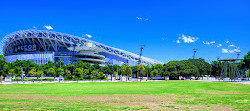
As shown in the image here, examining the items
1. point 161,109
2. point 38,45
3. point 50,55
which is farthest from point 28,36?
point 161,109

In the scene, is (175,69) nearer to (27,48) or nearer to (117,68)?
(117,68)

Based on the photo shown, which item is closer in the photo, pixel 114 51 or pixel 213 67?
pixel 213 67

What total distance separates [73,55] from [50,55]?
12825 millimetres

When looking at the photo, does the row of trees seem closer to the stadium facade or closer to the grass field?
the stadium facade

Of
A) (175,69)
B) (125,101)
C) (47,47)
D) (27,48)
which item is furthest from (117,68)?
(27,48)

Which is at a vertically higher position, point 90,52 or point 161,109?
point 90,52

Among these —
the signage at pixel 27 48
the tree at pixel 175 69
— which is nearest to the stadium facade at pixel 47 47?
the signage at pixel 27 48

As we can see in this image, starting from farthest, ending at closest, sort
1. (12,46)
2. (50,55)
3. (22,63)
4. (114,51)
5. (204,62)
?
(114,51)
(12,46)
(50,55)
(204,62)
(22,63)

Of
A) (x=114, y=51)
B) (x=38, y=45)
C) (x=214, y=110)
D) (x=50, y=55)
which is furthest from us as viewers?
(x=114, y=51)

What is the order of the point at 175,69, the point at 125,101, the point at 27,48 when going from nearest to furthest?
the point at 125,101 → the point at 175,69 → the point at 27,48

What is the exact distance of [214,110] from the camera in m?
11.7

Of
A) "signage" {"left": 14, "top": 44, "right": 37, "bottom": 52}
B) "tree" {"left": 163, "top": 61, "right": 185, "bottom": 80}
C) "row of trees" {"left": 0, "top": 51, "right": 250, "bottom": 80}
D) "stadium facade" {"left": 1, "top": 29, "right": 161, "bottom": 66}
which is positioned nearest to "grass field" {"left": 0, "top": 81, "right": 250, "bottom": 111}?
"row of trees" {"left": 0, "top": 51, "right": 250, "bottom": 80}

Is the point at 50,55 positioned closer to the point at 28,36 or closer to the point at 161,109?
the point at 28,36

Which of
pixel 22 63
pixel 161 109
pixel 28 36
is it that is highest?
pixel 28 36
